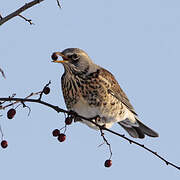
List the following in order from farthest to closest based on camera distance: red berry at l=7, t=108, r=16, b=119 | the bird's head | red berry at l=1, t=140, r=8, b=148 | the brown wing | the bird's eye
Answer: the brown wing → the bird's eye → the bird's head → red berry at l=1, t=140, r=8, b=148 → red berry at l=7, t=108, r=16, b=119

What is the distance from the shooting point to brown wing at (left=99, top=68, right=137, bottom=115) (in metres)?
4.53

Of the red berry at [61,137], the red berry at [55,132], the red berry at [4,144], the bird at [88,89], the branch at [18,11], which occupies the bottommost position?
the red berry at [4,144]

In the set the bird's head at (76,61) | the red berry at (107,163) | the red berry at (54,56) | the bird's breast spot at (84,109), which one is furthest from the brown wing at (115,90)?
the red berry at (107,163)

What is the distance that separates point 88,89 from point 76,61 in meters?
0.33

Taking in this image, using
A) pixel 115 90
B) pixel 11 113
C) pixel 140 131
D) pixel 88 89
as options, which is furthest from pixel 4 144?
pixel 140 131

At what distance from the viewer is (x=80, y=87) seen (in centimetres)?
420

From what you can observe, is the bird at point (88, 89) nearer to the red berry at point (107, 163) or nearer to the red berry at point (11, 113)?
the red berry at point (107, 163)

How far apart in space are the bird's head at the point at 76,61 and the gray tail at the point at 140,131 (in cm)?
127

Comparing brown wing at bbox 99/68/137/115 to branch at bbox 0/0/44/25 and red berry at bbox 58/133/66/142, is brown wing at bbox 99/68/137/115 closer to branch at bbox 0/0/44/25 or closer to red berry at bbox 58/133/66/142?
red berry at bbox 58/133/66/142

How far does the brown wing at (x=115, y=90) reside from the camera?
4.53 metres

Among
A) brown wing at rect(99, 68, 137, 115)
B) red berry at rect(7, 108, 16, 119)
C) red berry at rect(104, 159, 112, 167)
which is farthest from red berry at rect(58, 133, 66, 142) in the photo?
brown wing at rect(99, 68, 137, 115)

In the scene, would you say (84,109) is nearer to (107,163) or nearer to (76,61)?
(76,61)

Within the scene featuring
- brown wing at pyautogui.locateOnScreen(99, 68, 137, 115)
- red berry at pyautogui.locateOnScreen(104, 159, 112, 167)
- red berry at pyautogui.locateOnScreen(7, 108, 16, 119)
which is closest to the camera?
red berry at pyautogui.locateOnScreen(7, 108, 16, 119)

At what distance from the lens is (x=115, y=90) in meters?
4.64
